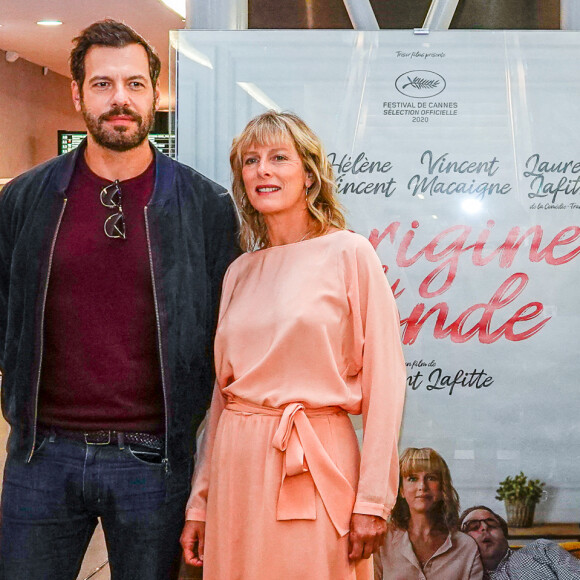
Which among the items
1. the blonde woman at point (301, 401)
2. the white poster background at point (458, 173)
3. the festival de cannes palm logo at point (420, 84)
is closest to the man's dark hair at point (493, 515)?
the white poster background at point (458, 173)

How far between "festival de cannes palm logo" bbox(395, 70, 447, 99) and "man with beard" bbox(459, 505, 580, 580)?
1.27 meters

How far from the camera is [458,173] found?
101 inches

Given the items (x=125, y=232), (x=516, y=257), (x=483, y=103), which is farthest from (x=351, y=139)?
(x=125, y=232)

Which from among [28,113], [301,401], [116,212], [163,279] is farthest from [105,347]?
[28,113]

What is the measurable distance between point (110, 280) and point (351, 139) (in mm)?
939

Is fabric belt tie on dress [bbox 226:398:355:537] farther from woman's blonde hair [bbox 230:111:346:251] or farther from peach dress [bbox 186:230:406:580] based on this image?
woman's blonde hair [bbox 230:111:346:251]

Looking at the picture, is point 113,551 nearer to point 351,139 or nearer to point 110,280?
point 110,280

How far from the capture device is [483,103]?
2551mm

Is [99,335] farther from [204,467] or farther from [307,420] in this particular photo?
[307,420]

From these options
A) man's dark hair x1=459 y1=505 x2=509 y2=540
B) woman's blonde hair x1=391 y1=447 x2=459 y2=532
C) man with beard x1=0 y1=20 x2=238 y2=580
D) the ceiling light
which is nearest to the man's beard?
man with beard x1=0 y1=20 x2=238 y2=580

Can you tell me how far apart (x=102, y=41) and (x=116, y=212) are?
1.41ft

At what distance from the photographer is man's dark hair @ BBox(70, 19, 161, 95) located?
6.84 ft

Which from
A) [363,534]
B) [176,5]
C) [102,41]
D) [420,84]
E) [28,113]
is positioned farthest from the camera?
[28,113]

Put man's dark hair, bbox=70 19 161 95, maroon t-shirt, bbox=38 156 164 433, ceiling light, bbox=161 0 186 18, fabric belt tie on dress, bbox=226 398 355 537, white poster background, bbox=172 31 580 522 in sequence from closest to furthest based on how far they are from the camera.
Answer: fabric belt tie on dress, bbox=226 398 355 537 → maroon t-shirt, bbox=38 156 164 433 → man's dark hair, bbox=70 19 161 95 → white poster background, bbox=172 31 580 522 → ceiling light, bbox=161 0 186 18
